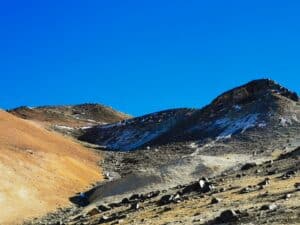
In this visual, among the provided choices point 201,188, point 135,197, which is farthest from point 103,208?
point 201,188

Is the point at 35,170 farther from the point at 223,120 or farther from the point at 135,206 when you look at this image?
the point at 223,120

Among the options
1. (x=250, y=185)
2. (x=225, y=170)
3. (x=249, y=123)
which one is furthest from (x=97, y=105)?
(x=250, y=185)

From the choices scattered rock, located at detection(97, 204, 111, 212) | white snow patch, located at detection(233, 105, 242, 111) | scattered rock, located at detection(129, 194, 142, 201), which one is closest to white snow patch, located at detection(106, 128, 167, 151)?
white snow patch, located at detection(233, 105, 242, 111)

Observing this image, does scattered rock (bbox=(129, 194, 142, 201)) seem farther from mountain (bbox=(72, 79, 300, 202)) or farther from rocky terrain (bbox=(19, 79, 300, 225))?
mountain (bbox=(72, 79, 300, 202))

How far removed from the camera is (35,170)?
57062mm

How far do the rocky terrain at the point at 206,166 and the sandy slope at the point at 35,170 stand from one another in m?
1.98

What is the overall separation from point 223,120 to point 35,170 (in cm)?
3067

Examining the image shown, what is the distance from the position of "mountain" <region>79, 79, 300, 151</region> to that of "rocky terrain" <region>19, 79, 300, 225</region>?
0.40ft

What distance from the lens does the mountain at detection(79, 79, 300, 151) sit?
7438 cm

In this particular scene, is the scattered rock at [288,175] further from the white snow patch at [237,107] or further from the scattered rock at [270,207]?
the white snow patch at [237,107]

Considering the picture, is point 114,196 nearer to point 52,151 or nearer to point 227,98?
point 52,151

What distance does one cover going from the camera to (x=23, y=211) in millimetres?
47969

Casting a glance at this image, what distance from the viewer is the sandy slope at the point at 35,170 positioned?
162ft

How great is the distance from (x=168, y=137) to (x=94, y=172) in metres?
22.2
